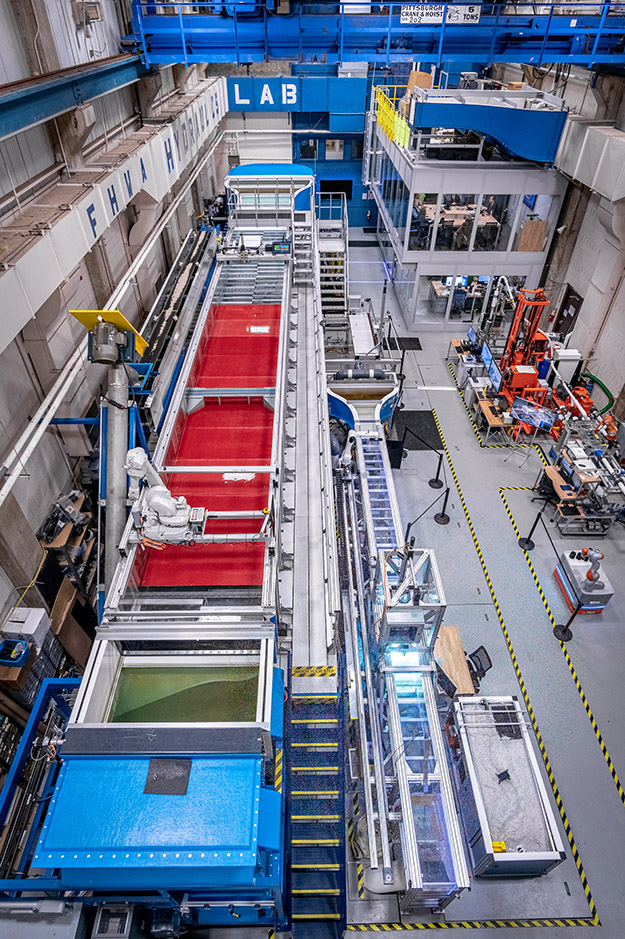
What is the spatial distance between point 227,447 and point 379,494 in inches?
113

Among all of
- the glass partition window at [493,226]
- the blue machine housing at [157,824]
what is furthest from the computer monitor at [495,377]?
the blue machine housing at [157,824]

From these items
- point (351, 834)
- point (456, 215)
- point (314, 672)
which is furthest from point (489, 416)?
point (351, 834)

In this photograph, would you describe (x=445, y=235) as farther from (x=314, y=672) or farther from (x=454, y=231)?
(x=314, y=672)

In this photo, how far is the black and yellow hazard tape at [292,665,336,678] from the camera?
5.02m

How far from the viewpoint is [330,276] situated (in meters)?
13.6

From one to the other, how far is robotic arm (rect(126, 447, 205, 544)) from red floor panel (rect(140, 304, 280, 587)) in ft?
2.65

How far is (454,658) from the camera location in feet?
23.7

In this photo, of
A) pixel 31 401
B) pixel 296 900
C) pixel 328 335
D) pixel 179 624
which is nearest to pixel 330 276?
pixel 328 335

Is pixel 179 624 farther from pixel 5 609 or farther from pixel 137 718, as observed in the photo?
pixel 5 609

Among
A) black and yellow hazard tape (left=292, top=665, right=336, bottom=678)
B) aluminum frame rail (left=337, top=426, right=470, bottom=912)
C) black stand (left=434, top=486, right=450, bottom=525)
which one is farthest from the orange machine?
black and yellow hazard tape (left=292, top=665, right=336, bottom=678)

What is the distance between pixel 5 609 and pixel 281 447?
12.2 ft

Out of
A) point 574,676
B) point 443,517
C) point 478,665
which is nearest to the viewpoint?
point 478,665

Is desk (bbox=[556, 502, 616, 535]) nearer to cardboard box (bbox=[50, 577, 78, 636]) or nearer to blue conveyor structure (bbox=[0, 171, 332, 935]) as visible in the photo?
blue conveyor structure (bbox=[0, 171, 332, 935])

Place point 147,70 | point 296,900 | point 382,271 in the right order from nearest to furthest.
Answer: point 296,900
point 147,70
point 382,271
